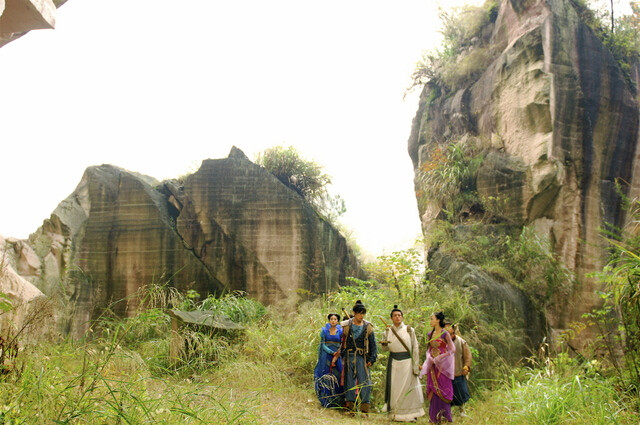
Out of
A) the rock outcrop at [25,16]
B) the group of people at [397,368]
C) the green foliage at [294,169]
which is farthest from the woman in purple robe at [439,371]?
the green foliage at [294,169]

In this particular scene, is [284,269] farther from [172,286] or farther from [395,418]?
[395,418]

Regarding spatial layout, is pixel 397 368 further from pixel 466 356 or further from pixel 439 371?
pixel 466 356

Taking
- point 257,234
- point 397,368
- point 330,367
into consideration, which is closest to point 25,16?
point 330,367

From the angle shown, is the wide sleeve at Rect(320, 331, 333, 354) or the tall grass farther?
the wide sleeve at Rect(320, 331, 333, 354)

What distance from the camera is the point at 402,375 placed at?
652 cm

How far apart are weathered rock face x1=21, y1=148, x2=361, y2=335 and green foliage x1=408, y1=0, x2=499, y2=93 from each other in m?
5.94

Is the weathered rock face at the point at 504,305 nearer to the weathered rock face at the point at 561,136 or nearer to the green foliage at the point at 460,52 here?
the weathered rock face at the point at 561,136

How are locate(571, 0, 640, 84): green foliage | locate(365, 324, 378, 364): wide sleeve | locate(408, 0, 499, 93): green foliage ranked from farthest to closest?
1. locate(408, 0, 499, 93): green foliage
2. locate(571, 0, 640, 84): green foliage
3. locate(365, 324, 378, 364): wide sleeve

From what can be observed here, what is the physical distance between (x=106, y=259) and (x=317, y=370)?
6350mm

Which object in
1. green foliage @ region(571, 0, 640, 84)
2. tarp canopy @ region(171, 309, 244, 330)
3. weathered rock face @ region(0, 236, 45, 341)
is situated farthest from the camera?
green foliage @ region(571, 0, 640, 84)

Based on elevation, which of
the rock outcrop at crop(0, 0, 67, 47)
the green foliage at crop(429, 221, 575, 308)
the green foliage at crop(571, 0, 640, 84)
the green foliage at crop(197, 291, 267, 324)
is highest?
the green foliage at crop(571, 0, 640, 84)

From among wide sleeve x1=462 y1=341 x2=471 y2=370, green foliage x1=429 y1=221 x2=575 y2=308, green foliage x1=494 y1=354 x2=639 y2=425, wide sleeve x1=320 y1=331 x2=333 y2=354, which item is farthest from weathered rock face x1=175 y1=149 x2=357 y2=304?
green foliage x1=494 y1=354 x2=639 y2=425

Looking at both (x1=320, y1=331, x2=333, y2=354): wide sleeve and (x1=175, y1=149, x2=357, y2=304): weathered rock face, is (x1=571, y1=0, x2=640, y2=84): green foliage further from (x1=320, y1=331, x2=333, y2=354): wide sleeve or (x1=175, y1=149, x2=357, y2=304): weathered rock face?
(x1=320, y1=331, x2=333, y2=354): wide sleeve

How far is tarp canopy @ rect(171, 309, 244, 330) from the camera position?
25.9 feet
